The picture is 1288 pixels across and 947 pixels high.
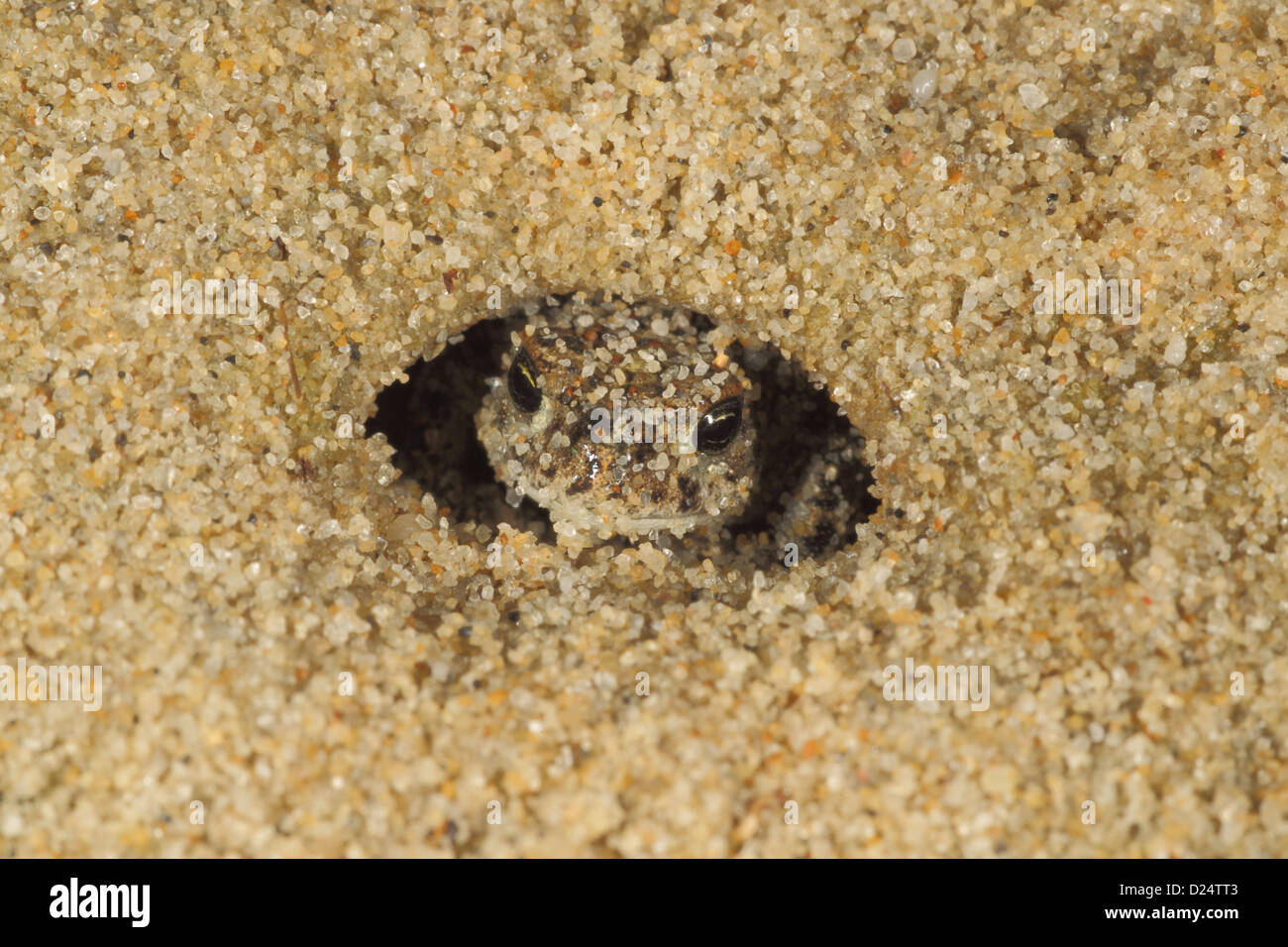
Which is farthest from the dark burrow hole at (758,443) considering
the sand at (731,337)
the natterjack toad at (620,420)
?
the sand at (731,337)

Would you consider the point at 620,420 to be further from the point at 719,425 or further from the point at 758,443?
the point at 758,443

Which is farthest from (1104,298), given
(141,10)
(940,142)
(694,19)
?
(141,10)

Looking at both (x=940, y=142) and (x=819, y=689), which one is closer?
(x=819, y=689)

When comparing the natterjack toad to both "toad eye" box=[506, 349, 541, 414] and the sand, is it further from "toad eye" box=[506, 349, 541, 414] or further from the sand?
the sand

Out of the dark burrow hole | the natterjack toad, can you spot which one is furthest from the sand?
the dark burrow hole

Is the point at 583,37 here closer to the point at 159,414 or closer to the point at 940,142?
the point at 940,142

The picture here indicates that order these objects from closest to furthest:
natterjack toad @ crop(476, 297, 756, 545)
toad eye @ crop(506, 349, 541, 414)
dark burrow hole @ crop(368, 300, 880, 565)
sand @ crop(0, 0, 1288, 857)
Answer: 1. sand @ crop(0, 0, 1288, 857)
2. natterjack toad @ crop(476, 297, 756, 545)
3. toad eye @ crop(506, 349, 541, 414)
4. dark burrow hole @ crop(368, 300, 880, 565)

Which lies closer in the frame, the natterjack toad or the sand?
the sand

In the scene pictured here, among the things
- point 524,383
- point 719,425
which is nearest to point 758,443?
point 719,425
